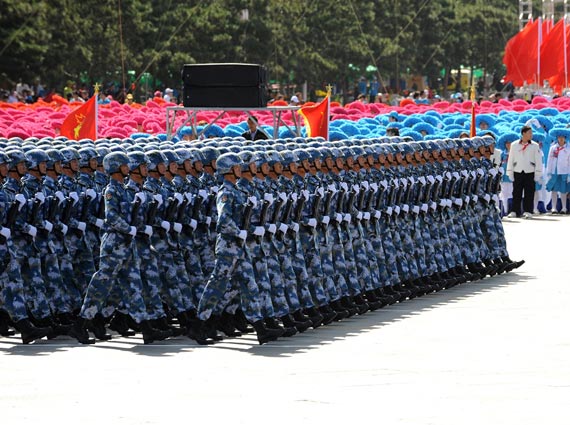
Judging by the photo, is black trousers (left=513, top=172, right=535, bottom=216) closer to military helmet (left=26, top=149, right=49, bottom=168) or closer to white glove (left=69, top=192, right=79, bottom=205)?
white glove (left=69, top=192, right=79, bottom=205)

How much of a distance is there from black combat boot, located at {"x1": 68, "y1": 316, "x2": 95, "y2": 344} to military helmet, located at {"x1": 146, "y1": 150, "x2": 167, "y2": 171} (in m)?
1.36

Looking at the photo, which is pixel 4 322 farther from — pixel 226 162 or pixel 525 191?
pixel 525 191

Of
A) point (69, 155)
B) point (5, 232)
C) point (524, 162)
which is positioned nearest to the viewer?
point (5, 232)

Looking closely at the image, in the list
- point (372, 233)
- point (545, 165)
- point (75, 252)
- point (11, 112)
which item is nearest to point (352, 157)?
point (372, 233)

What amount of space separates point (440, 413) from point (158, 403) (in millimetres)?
1814

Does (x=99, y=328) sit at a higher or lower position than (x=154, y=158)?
lower

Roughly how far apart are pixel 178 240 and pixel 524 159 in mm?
14186

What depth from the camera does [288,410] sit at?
11.1 meters

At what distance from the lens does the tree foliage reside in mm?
49500

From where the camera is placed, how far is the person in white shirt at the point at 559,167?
93.6ft

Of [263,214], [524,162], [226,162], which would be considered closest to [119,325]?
[263,214]

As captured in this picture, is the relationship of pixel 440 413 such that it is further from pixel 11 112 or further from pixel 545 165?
pixel 11 112

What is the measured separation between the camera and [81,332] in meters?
13.9

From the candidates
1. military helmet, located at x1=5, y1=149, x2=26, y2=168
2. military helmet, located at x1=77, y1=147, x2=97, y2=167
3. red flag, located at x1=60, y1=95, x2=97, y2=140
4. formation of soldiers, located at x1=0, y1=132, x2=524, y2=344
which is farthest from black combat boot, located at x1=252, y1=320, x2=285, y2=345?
red flag, located at x1=60, y1=95, x2=97, y2=140
